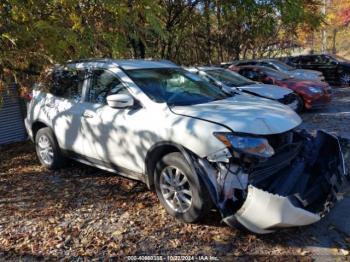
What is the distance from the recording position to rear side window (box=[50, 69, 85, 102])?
5914 millimetres

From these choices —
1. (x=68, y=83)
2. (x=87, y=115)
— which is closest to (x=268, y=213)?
(x=87, y=115)

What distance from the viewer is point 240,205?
400cm

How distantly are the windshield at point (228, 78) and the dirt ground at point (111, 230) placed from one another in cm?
539

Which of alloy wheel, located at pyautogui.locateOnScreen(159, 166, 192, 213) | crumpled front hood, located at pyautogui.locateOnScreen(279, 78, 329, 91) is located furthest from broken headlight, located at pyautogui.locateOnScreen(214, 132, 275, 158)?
crumpled front hood, located at pyautogui.locateOnScreen(279, 78, 329, 91)

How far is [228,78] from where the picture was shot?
10961mm

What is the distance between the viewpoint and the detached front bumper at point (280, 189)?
3.66m

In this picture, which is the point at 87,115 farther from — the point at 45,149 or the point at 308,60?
the point at 308,60

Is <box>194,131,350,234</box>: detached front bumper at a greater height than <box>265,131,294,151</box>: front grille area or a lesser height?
lesser

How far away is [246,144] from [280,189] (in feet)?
1.80

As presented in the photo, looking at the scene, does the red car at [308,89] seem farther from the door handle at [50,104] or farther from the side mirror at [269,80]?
the door handle at [50,104]

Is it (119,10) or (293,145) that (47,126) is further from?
(293,145)

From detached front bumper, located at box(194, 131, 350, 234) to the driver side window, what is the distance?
1.75 meters

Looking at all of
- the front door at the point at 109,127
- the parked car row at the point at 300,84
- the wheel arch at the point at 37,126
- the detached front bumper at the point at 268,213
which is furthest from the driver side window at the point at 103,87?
the parked car row at the point at 300,84

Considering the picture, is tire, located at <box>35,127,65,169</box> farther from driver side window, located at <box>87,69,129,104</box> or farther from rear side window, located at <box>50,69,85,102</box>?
driver side window, located at <box>87,69,129,104</box>
